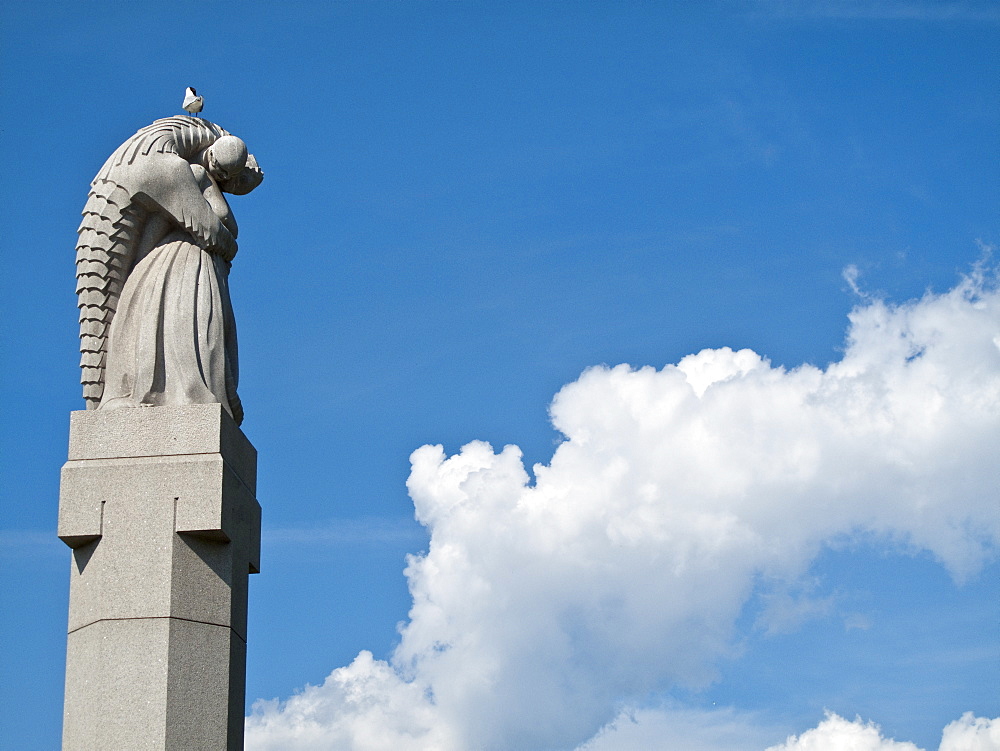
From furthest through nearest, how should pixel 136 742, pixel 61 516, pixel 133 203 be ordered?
pixel 133 203 < pixel 61 516 < pixel 136 742

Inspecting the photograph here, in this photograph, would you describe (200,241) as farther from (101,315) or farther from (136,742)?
(136,742)

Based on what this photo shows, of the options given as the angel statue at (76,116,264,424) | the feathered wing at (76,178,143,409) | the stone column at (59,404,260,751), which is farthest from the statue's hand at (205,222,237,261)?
the stone column at (59,404,260,751)

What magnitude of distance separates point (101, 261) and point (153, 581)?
393 cm

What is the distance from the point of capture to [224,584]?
1464 centimetres

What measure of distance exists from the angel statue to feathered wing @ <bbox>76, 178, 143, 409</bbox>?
0.01 m

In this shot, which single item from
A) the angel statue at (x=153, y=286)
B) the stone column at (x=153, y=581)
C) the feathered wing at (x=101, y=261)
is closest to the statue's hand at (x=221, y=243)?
the angel statue at (x=153, y=286)

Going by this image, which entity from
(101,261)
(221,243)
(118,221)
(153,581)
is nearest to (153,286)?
(101,261)

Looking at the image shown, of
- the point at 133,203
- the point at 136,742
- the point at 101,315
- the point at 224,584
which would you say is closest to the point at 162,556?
the point at 224,584

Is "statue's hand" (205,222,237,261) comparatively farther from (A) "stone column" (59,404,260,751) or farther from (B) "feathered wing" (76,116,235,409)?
(A) "stone column" (59,404,260,751)

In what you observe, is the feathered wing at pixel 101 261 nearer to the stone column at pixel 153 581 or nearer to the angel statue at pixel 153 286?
the angel statue at pixel 153 286

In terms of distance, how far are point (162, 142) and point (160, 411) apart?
3439 mm

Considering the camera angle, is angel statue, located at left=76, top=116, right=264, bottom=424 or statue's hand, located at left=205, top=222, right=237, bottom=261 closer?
angel statue, located at left=76, top=116, right=264, bottom=424

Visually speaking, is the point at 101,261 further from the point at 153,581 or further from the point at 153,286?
the point at 153,581

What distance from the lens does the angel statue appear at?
15164 mm
